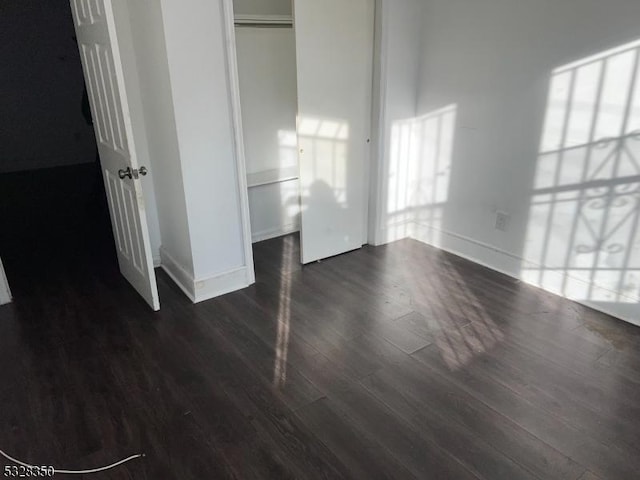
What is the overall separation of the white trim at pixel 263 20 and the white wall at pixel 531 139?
1110 millimetres

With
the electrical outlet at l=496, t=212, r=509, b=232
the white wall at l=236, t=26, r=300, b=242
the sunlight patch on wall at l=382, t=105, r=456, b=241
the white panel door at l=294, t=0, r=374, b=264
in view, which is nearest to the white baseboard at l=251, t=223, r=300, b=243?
the white wall at l=236, t=26, r=300, b=242

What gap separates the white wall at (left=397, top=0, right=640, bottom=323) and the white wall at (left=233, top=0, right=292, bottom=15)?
3.74 ft

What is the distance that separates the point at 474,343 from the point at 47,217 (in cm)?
429

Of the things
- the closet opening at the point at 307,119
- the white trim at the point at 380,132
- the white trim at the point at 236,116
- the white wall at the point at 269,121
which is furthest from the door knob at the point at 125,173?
the white trim at the point at 380,132

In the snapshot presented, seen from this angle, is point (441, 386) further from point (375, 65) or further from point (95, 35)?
point (95, 35)

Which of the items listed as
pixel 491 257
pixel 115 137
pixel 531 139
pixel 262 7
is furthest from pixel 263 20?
pixel 491 257

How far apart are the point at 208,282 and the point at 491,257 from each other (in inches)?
82.9

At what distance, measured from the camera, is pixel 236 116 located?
291 centimetres

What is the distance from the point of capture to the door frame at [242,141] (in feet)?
9.01

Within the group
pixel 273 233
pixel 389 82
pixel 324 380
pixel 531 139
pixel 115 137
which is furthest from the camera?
pixel 273 233

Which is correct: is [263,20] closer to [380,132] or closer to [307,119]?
[307,119]

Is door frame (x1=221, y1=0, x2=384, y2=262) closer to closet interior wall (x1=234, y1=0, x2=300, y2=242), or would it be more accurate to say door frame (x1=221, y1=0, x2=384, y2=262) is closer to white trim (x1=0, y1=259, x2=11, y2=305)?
closet interior wall (x1=234, y1=0, x2=300, y2=242)

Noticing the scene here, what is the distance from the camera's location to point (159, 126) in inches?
118

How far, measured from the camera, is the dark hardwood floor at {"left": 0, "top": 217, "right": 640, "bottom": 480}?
1.88 metres
